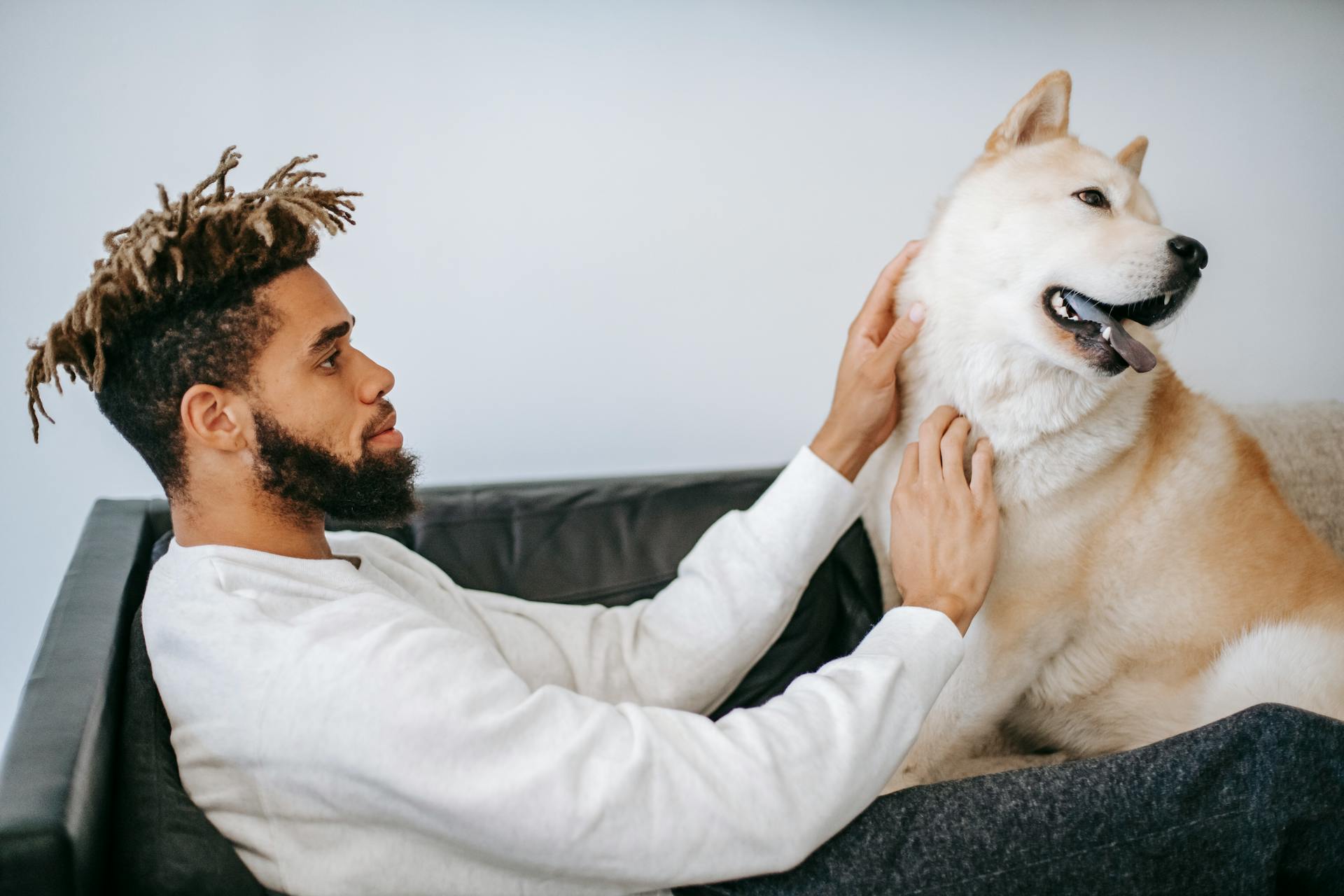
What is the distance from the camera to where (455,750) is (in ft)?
3.02

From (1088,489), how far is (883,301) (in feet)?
1.33

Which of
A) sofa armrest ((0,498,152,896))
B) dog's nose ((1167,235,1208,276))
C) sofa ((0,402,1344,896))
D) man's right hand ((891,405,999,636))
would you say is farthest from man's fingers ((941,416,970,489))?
sofa armrest ((0,498,152,896))

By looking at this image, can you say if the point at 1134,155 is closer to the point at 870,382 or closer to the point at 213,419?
the point at 870,382

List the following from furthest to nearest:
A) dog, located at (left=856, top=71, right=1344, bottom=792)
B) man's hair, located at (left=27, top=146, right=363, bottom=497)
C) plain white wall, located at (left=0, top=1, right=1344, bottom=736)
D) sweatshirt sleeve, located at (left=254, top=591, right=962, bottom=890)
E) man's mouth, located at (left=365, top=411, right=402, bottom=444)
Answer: plain white wall, located at (left=0, top=1, right=1344, bottom=736) → dog, located at (left=856, top=71, right=1344, bottom=792) → man's mouth, located at (left=365, top=411, right=402, bottom=444) → man's hair, located at (left=27, top=146, right=363, bottom=497) → sweatshirt sleeve, located at (left=254, top=591, right=962, bottom=890)

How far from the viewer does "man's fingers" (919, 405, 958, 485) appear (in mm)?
1335

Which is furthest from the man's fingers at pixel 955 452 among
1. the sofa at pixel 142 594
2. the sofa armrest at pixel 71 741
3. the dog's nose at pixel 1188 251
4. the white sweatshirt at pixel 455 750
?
the sofa armrest at pixel 71 741

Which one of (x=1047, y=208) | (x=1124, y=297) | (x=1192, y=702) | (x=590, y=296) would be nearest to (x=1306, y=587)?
(x=1192, y=702)

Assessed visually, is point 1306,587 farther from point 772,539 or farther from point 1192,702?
point 772,539

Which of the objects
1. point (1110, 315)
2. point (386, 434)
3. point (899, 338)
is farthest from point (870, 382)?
point (386, 434)

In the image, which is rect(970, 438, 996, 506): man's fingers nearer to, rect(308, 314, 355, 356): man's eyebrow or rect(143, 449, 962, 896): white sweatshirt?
rect(143, 449, 962, 896): white sweatshirt

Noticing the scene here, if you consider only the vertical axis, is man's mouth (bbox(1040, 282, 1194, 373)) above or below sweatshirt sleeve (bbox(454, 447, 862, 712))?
above

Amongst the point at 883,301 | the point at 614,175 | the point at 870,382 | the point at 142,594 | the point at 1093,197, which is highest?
the point at 614,175

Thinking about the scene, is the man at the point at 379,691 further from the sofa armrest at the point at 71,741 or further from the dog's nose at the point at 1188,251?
the dog's nose at the point at 1188,251

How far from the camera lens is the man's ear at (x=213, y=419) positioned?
110 centimetres
